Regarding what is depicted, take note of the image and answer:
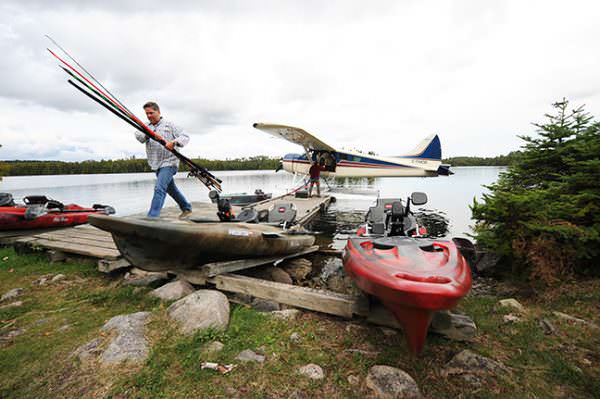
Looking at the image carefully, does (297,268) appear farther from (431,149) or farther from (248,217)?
(431,149)

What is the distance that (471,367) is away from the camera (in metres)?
2.19

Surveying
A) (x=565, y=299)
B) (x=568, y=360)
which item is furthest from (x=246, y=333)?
(x=565, y=299)

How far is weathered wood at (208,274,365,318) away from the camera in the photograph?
2990 millimetres

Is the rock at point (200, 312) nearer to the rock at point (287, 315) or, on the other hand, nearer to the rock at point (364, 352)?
the rock at point (287, 315)

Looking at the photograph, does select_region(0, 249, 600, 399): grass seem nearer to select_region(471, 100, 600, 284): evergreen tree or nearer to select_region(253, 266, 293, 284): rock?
select_region(471, 100, 600, 284): evergreen tree

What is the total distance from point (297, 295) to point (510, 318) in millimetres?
2567

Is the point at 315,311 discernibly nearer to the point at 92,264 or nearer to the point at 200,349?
the point at 200,349

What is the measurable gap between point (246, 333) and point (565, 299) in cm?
409

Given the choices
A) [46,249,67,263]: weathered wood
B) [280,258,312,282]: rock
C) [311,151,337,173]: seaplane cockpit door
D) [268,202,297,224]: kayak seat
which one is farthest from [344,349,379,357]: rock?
[311,151,337,173]: seaplane cockpit door

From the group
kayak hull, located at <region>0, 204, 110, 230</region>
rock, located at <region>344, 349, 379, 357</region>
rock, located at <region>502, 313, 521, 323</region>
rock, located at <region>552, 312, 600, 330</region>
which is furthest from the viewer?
kayak hull, located at <region>0, 204, 110, 230</region>

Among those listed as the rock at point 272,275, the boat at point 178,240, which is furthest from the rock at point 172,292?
the rock at point 272,275

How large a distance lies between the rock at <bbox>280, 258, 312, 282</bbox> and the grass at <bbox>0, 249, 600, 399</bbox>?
7.71ft

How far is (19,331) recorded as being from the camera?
2.57m

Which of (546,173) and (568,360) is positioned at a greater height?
(546,173)
